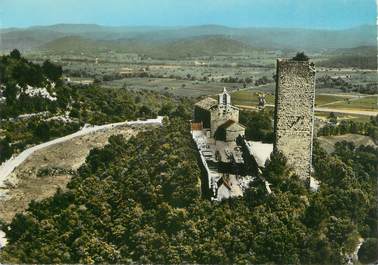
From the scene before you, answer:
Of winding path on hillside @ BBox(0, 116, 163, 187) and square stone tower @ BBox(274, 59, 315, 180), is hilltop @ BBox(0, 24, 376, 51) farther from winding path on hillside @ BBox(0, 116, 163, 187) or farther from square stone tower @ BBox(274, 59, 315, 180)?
winding path on hillside @ BBox(0, 116, 163, 187)

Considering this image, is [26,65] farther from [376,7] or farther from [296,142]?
[376,7]

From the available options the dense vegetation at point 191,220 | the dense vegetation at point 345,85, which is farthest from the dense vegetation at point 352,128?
the dense vegetation at point 191,220

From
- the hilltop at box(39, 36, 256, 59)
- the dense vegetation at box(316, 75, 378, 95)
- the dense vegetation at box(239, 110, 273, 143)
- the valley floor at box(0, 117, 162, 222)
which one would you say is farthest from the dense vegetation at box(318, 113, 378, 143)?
the hilltop at box(39, 36, 256, 59)

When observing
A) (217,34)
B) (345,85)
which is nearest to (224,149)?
(217,34)

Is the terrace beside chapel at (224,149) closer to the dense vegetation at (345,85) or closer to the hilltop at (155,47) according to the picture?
the dense vegetation at (345,85)

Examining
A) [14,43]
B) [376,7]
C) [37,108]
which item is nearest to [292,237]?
[376,7]

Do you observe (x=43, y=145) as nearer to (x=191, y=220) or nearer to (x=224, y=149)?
(x=224, y=149)
